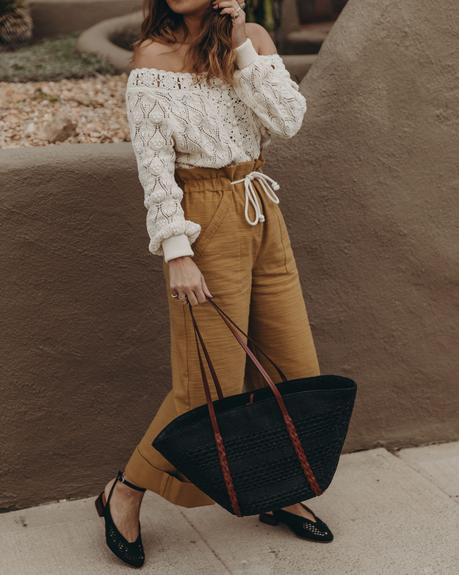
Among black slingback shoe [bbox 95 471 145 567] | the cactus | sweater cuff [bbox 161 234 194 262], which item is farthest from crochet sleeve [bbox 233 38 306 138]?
the cactus

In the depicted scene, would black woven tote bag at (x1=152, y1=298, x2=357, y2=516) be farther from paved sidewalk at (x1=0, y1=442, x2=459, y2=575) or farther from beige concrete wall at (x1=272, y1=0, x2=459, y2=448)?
beige concrete wall at (x1=272, y1=0, x2=459, y2=448)

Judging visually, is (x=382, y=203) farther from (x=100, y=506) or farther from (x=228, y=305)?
(x=100, y=506)

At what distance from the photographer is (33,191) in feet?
12.5

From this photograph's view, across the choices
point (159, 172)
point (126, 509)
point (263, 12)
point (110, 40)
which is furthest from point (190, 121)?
point (110, 40)

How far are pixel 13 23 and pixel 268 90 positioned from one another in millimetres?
4402

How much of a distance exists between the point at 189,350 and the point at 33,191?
89 centimetres

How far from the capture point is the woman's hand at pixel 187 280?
126 inches

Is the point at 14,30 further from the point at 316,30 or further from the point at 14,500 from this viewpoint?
the point at 14,500

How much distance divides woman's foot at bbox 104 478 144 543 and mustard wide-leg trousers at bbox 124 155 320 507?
0.08 meters

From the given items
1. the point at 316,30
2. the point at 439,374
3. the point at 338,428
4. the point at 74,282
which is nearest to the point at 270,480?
the point at 338,428

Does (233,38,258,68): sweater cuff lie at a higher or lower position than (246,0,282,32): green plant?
higher

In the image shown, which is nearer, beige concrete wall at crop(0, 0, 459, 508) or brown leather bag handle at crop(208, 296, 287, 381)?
brown leather bag handle at crop(208, 296, 287, 381)

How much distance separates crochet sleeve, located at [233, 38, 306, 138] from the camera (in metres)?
3.29

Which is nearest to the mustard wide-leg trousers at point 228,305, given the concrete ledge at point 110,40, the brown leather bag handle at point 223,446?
the brown leather bag handle at point 223,446
